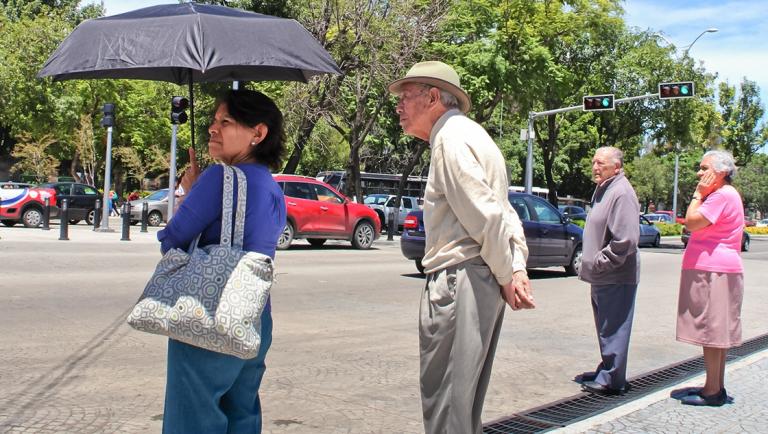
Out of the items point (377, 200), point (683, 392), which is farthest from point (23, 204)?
point (683, 392)

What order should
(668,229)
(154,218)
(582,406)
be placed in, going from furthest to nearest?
(668,229) → (154,218) → (582,406)

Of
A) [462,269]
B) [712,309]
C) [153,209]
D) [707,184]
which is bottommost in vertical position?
[153,209]

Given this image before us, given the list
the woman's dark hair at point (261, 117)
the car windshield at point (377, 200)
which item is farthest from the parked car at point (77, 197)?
the woman's dark hair at point (261, 117)

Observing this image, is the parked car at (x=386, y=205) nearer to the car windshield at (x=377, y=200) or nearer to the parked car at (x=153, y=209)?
the car windshield at (x=377, y=200)

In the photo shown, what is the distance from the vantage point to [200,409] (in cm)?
277

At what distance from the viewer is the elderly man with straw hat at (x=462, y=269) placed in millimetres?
3072

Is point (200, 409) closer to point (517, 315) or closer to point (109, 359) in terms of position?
point (109, 359)

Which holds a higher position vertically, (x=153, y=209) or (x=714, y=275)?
(x=714, y=275)

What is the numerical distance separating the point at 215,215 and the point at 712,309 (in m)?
3.95

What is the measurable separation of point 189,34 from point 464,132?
5.49 ft

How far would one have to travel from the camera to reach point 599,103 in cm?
2491

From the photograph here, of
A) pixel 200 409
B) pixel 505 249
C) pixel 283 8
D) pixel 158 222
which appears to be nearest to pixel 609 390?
pixel 505 249

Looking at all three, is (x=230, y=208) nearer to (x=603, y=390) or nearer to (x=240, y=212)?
(x=240, y=212)

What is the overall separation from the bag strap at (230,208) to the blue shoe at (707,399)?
12.8 feet
